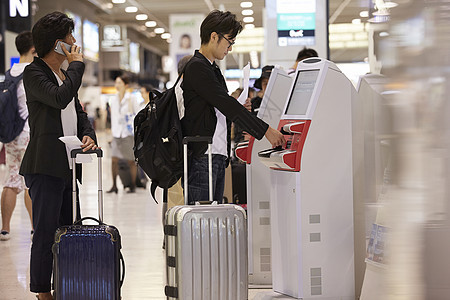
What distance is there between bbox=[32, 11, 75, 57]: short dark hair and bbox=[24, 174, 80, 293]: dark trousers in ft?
2.20

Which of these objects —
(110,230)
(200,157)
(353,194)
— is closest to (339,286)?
(353,194)

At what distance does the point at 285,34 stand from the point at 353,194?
6.44 meters

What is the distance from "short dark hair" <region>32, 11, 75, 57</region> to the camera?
11.9 ft

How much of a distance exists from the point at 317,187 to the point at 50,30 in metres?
1.60

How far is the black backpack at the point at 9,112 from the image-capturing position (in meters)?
6.12

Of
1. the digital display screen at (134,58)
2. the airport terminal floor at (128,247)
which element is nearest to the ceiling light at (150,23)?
the digital display screen at (134,58)

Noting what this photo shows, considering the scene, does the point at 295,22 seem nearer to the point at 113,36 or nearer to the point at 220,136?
the point at 220,136

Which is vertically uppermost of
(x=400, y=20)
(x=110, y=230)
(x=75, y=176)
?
(x=400, y=20)

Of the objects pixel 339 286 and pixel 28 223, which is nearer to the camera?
pixel 339 286

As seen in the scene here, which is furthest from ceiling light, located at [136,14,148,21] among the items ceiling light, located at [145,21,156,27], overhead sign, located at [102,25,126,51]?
overhead sign, located at [102,25,126,51]

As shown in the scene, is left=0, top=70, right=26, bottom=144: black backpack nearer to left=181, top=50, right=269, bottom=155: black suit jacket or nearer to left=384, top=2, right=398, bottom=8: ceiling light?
left=181, top=50, right=269, bottom=155: black suit jacket

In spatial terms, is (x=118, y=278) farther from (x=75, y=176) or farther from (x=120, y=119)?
(x=120, y=119)

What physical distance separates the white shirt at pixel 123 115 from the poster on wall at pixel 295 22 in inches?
89.5

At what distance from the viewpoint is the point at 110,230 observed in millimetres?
3443
